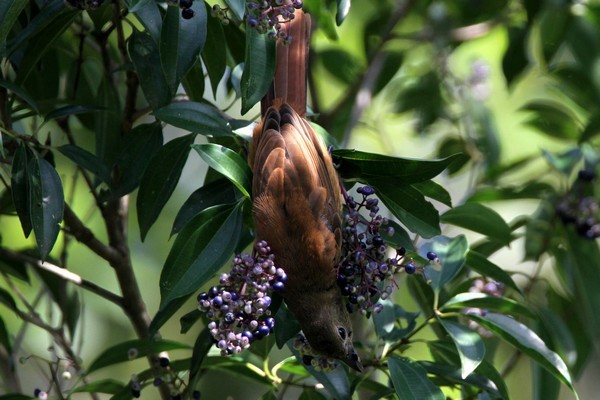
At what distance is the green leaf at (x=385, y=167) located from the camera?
2871 millimetres

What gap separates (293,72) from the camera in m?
3.93

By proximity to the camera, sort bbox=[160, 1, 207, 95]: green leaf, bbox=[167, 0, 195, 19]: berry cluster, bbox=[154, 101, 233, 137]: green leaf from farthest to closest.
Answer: bbox=[154, 101, 233, 137]: green leaf < bbox=[160, 1, 207, 95]: green leaf < bbox=[167, 0, 195, 19]: berry cluster

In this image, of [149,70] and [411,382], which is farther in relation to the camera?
[149,70]

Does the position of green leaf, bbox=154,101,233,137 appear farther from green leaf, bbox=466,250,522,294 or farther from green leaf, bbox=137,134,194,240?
green leaf, bbox=466,250,522,294

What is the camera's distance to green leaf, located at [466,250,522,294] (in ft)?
11.1

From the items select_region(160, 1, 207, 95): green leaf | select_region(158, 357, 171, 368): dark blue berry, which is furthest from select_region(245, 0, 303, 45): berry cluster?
select_region(158, 357, 171, 368): dark blue berry

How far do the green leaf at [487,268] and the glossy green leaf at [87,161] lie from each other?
1377mm

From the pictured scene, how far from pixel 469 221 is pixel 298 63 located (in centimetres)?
101

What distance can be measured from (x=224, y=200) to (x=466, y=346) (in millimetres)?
947

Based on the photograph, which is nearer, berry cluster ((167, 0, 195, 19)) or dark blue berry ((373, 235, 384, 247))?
berry cluster ((167, 0, 195, 19))

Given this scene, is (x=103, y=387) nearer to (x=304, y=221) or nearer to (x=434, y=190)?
(x=304, y=221)

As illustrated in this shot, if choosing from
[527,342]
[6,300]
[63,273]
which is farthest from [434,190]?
[6,300]

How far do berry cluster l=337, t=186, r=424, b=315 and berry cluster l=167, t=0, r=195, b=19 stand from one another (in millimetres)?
790

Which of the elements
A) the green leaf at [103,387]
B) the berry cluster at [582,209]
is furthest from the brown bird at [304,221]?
the berry cluster at [582,209]
